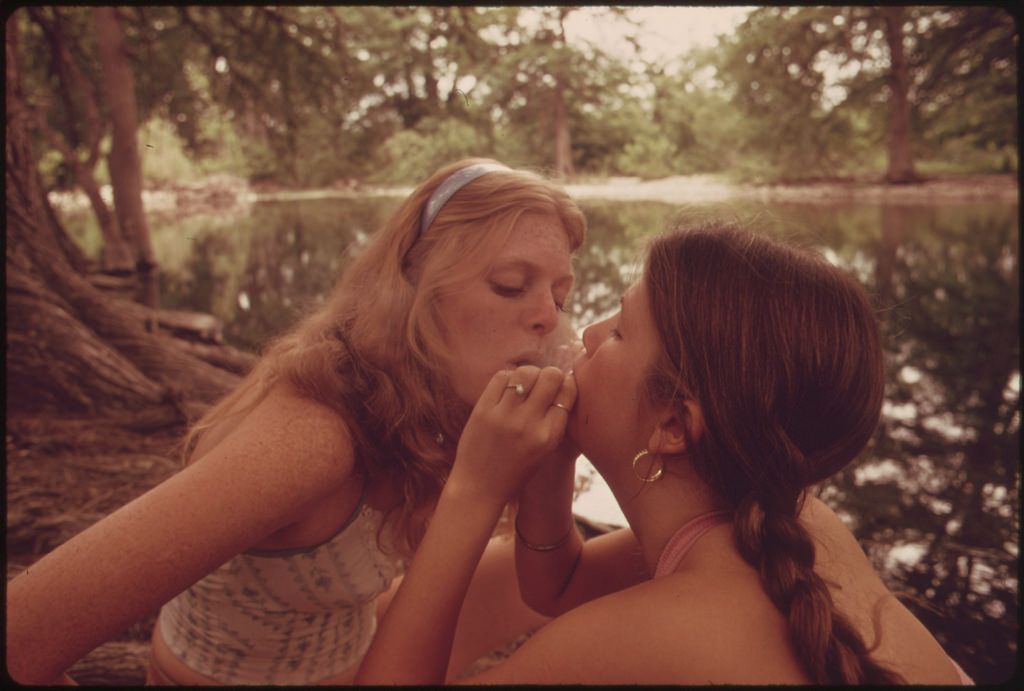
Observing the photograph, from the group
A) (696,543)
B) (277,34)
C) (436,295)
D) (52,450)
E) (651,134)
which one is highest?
(277,34)

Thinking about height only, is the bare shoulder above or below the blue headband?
below

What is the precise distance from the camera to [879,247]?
7801mm

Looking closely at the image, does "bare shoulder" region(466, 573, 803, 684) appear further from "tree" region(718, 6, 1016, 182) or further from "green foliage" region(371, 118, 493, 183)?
"tree" region(718, 6, 1016, 182)

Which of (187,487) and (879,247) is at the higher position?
(187,487)

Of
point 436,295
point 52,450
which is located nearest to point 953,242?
point 436,295

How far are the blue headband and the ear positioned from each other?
2.92 ft

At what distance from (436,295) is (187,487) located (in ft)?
2.55

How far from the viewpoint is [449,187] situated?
187 centimetres

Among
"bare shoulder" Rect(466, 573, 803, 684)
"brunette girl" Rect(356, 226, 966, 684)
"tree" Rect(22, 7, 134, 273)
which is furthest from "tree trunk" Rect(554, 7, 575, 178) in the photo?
"tree" Rect(22, 7, 134, 273)

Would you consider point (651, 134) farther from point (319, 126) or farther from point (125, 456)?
point (125, 456)

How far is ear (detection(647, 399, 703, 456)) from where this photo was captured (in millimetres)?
1277

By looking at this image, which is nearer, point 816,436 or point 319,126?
point 816,436

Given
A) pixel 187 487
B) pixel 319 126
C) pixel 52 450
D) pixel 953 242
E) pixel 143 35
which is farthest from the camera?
pixel 953 242

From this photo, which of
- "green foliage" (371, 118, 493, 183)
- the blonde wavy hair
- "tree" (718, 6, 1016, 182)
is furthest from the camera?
"tree" (718, 6, 1016, 182)
